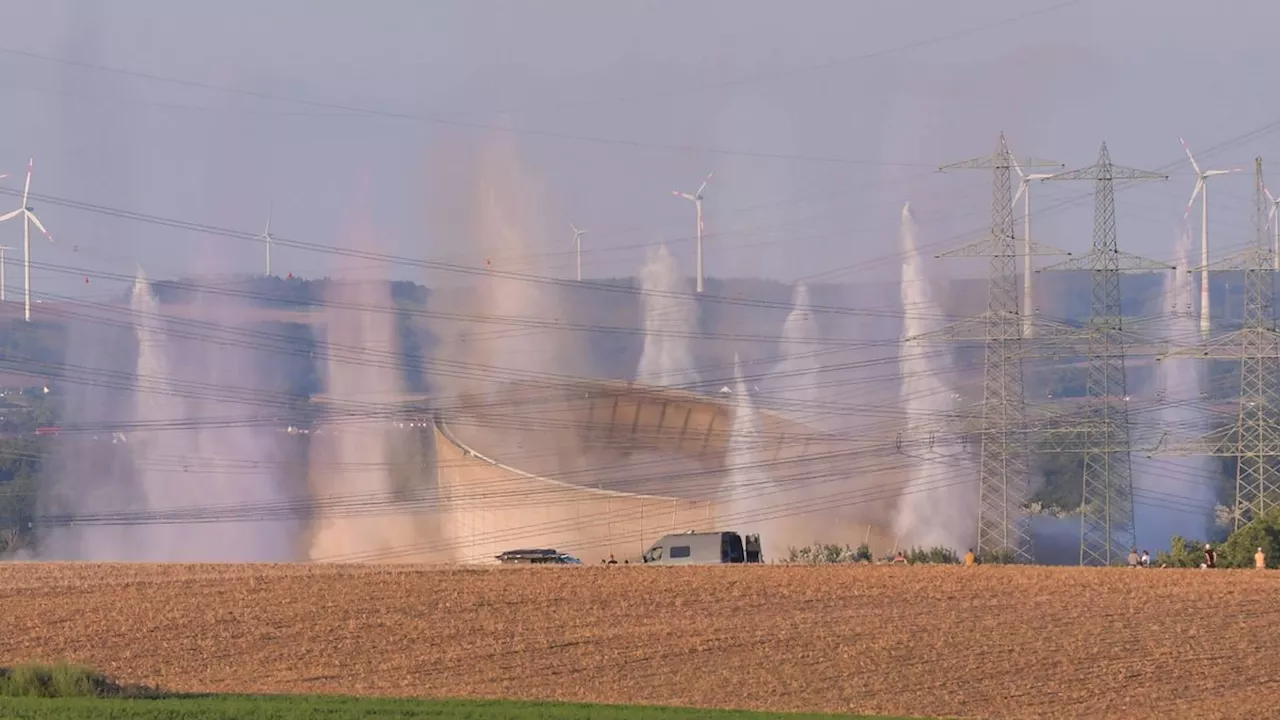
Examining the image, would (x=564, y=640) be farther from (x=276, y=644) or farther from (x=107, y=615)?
(x=107, y=615)

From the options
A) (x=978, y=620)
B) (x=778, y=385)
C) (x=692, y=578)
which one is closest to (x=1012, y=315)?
(x=692, y=578)

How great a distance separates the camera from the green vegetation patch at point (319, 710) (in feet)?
130

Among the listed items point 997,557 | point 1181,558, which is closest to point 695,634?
point 1181,558

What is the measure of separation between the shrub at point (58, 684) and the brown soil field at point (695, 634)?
95.6 inches

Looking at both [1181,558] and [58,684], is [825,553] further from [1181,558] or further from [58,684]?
[58,684]

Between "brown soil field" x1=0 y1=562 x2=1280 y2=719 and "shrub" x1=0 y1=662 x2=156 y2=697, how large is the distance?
7.97 feet

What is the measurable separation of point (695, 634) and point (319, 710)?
62.6 feet

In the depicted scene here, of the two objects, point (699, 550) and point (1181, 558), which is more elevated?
point (699, 550)

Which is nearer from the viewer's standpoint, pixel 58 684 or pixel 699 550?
pixel 58 684

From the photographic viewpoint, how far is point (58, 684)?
43594mm

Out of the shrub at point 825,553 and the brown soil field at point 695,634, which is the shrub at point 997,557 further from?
the brown soil field at point 695,634

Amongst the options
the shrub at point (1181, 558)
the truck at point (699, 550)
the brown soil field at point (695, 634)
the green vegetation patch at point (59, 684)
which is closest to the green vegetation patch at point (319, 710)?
the green vegetation patch at point (59, 684)

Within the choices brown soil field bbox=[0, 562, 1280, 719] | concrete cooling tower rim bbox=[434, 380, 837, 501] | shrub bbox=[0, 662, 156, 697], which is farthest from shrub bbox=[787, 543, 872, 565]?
shrub bbox=[0, 662, 156, 697]

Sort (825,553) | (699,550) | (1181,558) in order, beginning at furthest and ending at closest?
(825,553), (1181,558), (699,550)
